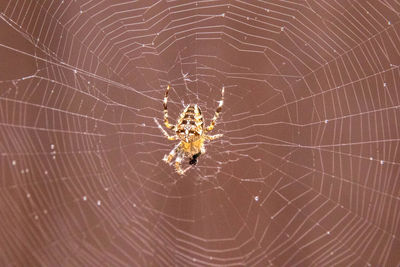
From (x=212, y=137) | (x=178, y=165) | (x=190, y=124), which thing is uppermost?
(x=190, y=124)

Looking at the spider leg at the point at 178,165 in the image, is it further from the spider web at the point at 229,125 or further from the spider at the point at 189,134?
the spider web at the point at 229,125

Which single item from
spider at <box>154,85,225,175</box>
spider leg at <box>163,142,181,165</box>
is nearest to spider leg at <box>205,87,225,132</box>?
spider at <box>154,85,225,175</box>

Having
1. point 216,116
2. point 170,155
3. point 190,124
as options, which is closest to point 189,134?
point 190,124

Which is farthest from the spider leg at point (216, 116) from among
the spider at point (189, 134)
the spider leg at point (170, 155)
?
the spider leg at point (170, 155)

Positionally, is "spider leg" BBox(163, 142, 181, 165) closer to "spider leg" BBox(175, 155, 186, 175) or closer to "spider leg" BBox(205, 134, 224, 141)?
"spider leg" BBox(175, 155, 186, 175)

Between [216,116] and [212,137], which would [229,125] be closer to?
[216,116]

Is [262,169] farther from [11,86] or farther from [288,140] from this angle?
[11,86]
